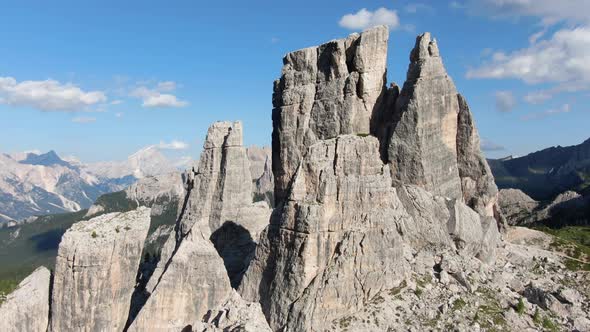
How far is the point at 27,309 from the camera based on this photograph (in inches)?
2151

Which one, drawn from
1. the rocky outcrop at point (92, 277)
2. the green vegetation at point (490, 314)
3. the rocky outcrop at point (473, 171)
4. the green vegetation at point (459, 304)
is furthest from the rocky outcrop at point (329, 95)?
the green vegetation at point (490, 314)

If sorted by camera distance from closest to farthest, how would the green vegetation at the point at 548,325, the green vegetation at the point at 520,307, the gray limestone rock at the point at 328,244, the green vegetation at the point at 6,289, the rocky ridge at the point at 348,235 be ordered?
the gray limestone rock at the point at 328,244 → the rocky ridge at the point at 348,235 → the green vegetation at the point at 548,325 → the green vegetation at the point at 520,307 → the green vegetation at the point at 6,289

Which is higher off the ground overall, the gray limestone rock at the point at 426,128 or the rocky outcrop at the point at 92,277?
the gray limestone rock at the point at 426,128

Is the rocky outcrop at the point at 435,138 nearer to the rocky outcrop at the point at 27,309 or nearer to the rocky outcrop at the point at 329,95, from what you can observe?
the rocky outcrop at the point at 329,95

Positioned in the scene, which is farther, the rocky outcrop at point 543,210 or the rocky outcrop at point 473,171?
the rocky outcrop at point 543,210

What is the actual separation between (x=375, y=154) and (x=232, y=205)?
980 inches

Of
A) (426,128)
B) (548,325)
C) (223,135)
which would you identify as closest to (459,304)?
(548,325)

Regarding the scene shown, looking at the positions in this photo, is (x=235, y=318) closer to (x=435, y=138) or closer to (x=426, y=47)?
(x=435, y=138)

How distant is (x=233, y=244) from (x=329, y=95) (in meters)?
28.0

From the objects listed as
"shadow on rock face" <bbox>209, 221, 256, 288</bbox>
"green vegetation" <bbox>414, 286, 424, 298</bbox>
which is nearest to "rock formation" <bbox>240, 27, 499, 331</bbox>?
"green vegetation" <bbox>414, 286, 424, 298</bbox>

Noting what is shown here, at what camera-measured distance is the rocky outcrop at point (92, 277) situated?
5356 cm

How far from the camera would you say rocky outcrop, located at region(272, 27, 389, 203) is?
249ft

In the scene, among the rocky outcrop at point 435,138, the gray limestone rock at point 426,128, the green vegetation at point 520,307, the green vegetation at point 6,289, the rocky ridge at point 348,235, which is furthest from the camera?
the rocky outcrop at point 435,138

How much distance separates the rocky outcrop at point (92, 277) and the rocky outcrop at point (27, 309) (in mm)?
1483
